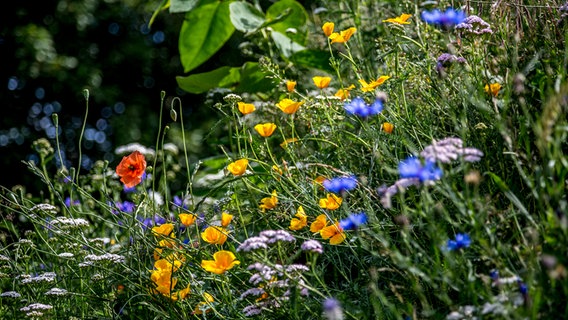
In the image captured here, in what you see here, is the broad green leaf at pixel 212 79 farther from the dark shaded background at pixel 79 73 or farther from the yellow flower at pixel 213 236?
the dark shaded background at pixel 79 73

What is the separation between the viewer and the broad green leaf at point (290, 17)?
3.08 m

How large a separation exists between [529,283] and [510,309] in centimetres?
8

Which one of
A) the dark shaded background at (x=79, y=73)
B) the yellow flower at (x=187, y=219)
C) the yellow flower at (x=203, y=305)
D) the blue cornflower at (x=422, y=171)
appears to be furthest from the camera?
the dark shaded background at (x=79, y=73)

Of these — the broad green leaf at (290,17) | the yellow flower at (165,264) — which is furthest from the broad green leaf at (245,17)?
the yellow flower at (165,264)

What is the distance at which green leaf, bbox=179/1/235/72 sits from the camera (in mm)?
3066

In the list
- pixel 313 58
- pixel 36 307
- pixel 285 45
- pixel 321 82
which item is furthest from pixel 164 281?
pixel 285 45

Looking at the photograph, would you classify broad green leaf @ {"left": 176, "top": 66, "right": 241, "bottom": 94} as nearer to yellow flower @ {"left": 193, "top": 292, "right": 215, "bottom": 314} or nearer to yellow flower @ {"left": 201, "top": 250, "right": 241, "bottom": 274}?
yellow flower @ {"left": 193, "top": 292, "right": 215, "bottom": 314}

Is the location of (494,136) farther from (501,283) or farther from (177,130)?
(177,130)

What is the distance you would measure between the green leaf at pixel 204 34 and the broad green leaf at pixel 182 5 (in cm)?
7

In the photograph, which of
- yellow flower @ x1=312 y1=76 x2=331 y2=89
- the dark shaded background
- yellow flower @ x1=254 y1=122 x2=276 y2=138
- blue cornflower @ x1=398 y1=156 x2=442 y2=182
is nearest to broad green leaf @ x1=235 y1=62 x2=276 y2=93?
yellow flower @ x1=312 y1=76 x2=331 y2=89

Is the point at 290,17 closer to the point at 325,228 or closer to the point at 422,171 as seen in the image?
the point at 325,228

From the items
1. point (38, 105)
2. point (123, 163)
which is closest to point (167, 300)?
point (123, 163)

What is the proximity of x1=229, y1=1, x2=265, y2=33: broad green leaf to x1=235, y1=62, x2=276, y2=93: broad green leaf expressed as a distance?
18 centimetres

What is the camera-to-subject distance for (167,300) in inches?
72.9
